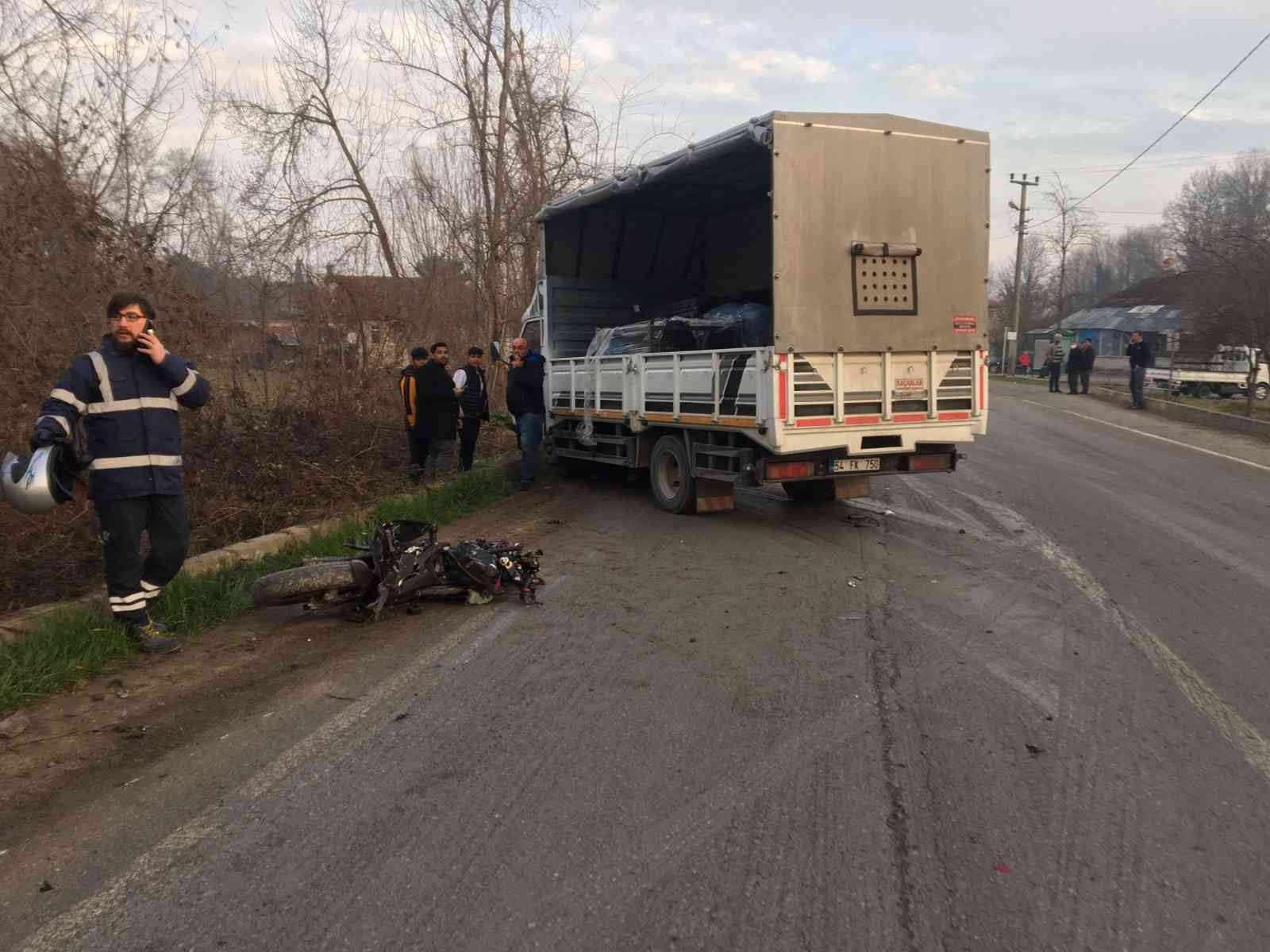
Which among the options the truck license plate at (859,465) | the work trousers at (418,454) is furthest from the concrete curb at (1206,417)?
the work trousers at (418,454)

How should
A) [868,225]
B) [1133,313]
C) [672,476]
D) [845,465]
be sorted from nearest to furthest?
[868,225]
[845,465]
[672,476]
[1133,313]

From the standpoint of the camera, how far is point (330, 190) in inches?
710

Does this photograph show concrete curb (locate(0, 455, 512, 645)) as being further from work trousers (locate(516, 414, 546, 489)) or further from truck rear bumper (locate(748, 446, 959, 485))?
truck rear bumper (locate(748, 446, 959, 485))

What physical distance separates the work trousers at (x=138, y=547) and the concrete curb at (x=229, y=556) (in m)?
0.46

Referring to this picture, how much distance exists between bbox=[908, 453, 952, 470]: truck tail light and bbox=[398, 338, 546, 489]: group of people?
4575mm

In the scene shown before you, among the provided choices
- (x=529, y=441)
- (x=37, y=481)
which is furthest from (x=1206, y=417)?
(x=37, y=481)

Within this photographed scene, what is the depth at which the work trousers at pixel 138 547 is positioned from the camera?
15.9ft

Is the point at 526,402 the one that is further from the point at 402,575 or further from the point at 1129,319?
the point at 1129,319

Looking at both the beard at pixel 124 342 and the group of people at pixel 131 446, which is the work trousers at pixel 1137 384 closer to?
the group of people at pixel 131 446

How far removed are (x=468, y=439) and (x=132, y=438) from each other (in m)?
6.16

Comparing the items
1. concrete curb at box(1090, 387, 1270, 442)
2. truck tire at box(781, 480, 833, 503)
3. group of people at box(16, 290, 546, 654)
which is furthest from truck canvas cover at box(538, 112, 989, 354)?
concrete curb at box(1090, 387, 1270, 442)

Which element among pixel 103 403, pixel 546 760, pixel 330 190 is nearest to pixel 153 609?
pixel 103 403

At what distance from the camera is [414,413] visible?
993 centimetres

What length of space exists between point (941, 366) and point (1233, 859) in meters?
5.63
